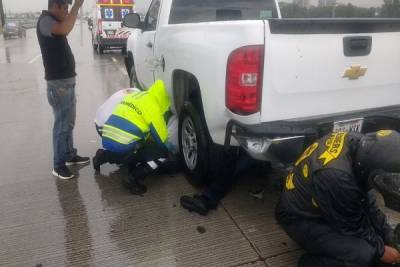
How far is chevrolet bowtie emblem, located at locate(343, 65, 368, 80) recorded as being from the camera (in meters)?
3.00

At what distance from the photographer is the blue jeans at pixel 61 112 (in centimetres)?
382

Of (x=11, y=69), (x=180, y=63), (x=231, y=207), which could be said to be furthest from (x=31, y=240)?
(x=11, y=69)

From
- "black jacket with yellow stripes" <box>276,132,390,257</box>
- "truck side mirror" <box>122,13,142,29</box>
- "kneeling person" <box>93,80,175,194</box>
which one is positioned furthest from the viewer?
"truck side mirror" <box>122,13,142,29</box>

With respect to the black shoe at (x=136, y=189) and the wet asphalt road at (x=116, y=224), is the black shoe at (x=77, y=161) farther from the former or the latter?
the black shoe at (x=136, y=189)

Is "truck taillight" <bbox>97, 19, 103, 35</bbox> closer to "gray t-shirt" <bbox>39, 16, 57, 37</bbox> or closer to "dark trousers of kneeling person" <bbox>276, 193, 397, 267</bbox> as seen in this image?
"gray t-shirt" <bbox>39, 16, 57, 37</bbox>

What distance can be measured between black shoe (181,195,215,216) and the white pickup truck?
311mm

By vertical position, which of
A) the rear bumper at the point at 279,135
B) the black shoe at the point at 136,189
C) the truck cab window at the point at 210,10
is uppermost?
the truck cab window at the point at 210,10

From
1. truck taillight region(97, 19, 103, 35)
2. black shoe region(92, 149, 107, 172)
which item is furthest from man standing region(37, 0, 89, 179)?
truck taillight region(97, 19, 103, 35)

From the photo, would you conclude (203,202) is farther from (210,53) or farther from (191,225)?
(210,53)

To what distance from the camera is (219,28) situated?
2994mm

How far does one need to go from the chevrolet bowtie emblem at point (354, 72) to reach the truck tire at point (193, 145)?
49.7 inches

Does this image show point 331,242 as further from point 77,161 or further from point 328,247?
point 77,161

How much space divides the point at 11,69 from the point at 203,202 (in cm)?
1103

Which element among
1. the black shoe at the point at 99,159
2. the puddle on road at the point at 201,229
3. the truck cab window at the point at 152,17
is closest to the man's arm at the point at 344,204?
the puddle on road at the point at 201,229
